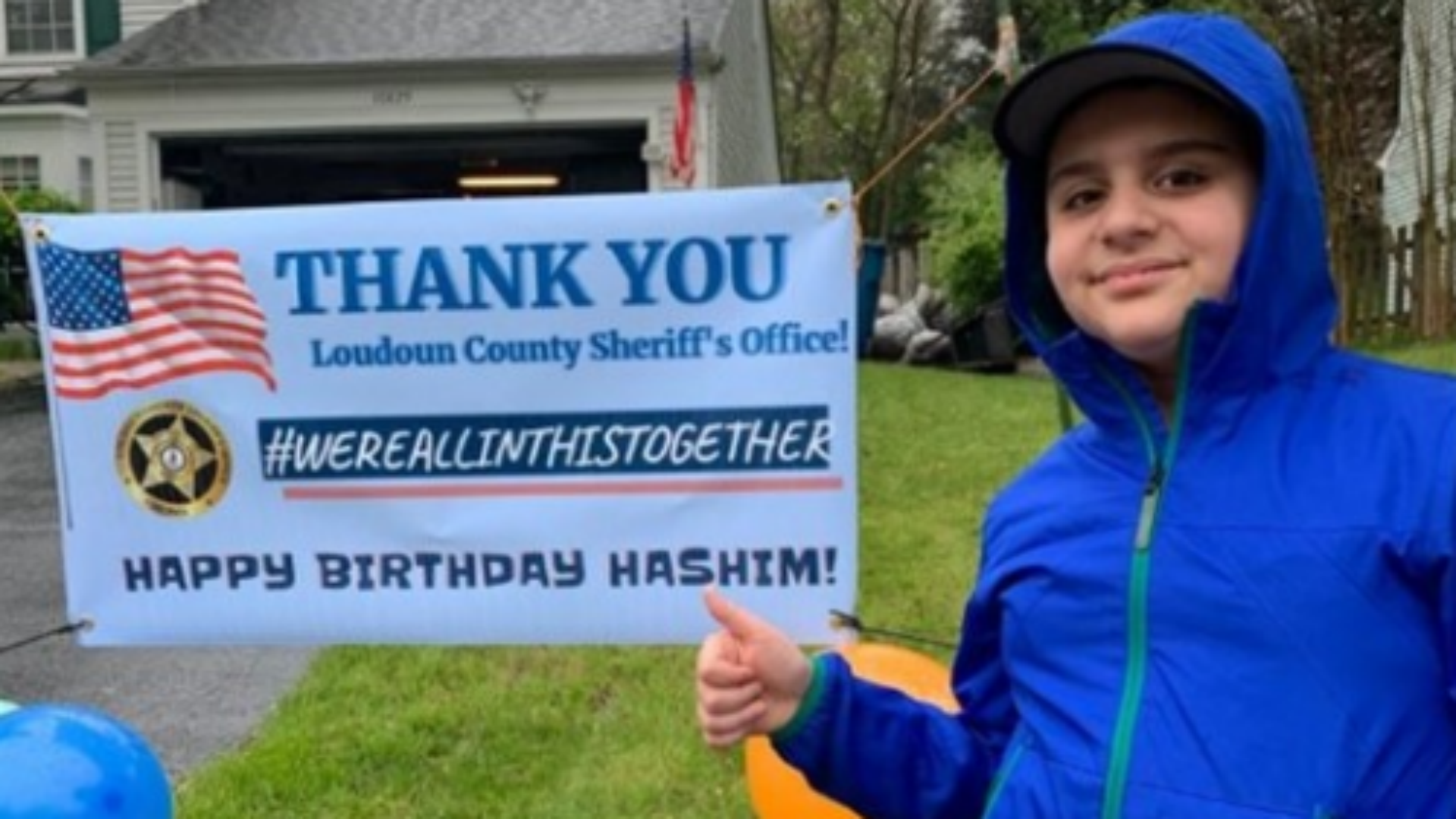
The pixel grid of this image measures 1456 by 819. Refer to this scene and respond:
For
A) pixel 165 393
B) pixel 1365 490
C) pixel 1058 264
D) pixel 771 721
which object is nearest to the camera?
pixel 1365 490

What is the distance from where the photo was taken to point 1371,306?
16.5 metres

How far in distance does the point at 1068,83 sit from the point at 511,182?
1519 cm

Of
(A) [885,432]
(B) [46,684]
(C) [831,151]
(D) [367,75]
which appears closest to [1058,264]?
(B) [46,684]

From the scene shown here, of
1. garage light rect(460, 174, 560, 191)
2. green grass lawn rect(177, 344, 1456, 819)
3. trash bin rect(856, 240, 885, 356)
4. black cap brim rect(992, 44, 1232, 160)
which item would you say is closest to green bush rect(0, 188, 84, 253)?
garage light rect(460, 174, 560, 191)

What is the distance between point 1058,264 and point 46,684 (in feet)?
16.6

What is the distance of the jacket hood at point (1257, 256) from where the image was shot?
1684 millimetres

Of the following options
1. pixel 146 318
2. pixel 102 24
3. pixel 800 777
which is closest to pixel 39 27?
pixel 102 24

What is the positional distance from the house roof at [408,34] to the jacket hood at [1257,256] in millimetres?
13084

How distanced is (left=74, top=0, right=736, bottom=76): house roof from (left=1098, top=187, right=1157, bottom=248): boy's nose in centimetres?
1306

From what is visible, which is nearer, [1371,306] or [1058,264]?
[1058,264]

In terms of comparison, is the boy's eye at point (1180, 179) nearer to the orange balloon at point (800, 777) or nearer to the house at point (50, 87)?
the orange balloon at point (800, 777)

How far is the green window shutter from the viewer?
59.8 feet

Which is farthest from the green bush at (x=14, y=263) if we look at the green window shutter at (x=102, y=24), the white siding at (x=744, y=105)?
the white siding at (x=744, y=105)

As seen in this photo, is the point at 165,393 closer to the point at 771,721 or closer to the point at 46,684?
the point at 771,721
